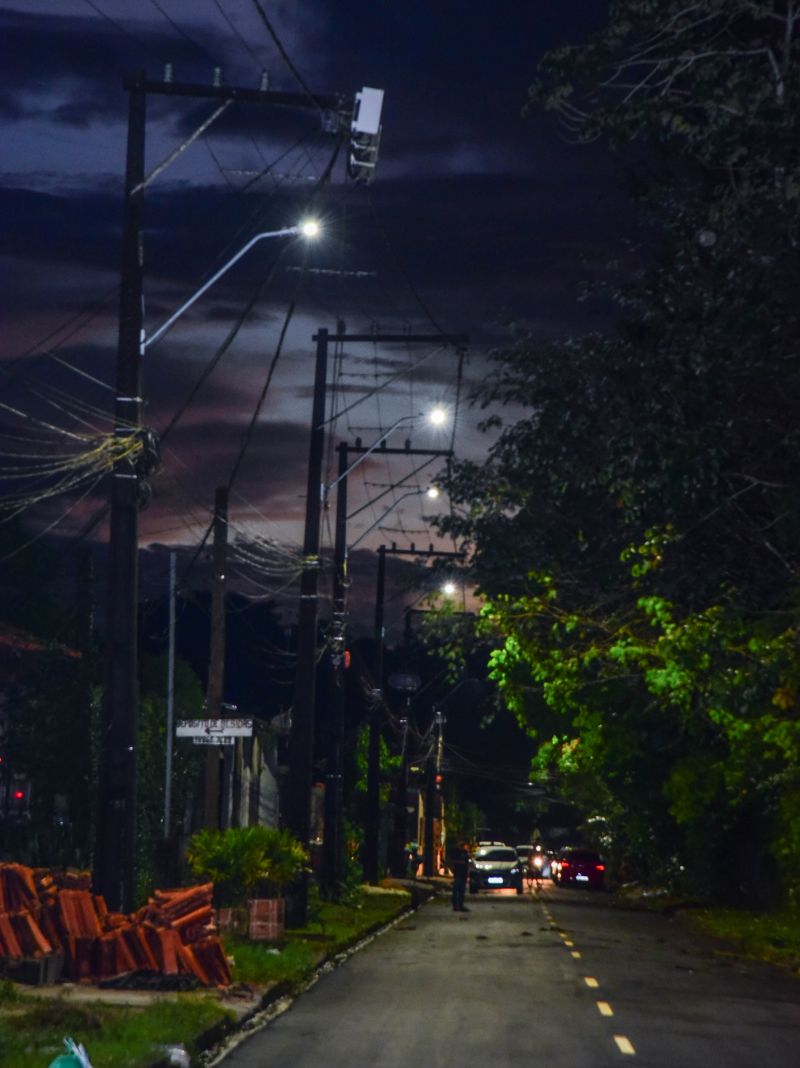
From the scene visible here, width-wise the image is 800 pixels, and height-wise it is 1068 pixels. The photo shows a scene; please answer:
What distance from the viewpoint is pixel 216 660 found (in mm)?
35812

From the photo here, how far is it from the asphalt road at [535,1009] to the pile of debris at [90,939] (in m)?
1.36

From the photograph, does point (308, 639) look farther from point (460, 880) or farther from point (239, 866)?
→ point (460, 880)

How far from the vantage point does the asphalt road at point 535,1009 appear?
16.2 meters

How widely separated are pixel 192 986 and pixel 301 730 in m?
15.6

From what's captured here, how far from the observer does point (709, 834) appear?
52.5 m

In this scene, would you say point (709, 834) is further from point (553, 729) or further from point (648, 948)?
point (648, 948)

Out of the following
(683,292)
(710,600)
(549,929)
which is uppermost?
(683,292)

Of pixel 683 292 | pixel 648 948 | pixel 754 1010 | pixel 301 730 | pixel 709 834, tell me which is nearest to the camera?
pixel 683 292

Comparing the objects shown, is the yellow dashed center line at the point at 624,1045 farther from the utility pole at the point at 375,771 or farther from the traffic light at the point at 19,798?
the utility pole at the point at 375,771

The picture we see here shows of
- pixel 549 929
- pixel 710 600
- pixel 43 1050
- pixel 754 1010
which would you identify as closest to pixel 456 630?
pixel 710 600

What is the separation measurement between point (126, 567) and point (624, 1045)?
7.37 metres

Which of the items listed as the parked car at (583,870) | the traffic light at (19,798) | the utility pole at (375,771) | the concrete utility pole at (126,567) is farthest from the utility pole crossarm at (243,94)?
the parked car at (583,870)

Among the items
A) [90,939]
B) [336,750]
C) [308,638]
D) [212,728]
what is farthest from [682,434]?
[336,750]

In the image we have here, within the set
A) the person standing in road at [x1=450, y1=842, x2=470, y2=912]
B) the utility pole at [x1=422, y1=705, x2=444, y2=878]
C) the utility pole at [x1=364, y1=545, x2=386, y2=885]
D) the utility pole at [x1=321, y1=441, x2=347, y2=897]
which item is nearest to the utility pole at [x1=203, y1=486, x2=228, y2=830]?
Answer: the utility pole at [x1=321, y1=441, x2=347, y2=897]
